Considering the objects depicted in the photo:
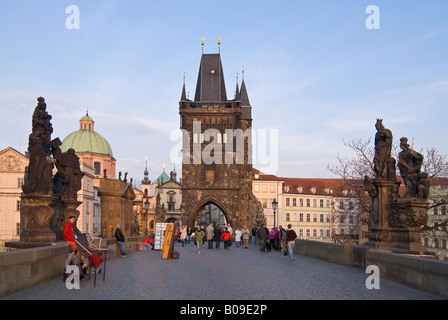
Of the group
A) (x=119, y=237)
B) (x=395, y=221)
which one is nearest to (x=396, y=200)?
(x=395, y=221)

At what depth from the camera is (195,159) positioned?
64562 mm

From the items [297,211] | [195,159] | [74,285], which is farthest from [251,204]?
[74,285]

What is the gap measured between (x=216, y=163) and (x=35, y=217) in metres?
53.5

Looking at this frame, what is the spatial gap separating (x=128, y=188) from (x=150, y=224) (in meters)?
96.3

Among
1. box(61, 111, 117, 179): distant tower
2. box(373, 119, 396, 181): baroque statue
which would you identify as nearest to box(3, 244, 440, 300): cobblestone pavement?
box(373, 119, 396, 181): baroque statue

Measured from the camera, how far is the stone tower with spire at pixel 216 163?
63812 mm

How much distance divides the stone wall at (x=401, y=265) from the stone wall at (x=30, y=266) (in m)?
7.13

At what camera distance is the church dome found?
9575 cm

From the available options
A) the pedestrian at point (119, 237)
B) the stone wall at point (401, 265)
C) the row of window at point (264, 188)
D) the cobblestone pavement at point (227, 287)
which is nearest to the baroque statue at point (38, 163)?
the cobblestone pavement at point (227, 287)

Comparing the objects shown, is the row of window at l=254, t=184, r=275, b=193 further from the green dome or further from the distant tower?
the green dome

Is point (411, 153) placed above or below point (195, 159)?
below

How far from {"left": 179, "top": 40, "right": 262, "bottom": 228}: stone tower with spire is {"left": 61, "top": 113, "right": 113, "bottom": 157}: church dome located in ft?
115
